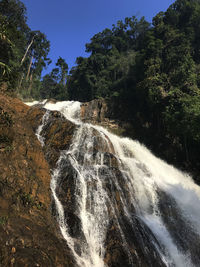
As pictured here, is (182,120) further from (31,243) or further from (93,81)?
(93,81)

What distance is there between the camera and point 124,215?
9070 mm

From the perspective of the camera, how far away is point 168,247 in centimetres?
857

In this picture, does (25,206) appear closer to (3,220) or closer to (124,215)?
(3,220)

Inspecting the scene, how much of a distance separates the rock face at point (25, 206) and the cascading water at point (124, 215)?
0.84m

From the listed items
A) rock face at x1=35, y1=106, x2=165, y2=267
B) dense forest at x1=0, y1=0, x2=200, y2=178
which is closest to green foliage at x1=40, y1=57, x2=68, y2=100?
dense forest at x1=0, y1=0, x2=200, y2=178

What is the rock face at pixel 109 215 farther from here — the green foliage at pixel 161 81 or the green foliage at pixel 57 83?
the green foliage at pixel 57 83

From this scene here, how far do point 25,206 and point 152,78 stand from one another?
24.0 m

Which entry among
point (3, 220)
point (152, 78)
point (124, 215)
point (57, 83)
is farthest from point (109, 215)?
point (57, 83)

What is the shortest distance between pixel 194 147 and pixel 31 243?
71.9 ft

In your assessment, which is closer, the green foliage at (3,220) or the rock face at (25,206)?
the rock face at (25,206)

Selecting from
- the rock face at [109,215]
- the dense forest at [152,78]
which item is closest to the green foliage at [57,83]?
the dense forest at [152,78]

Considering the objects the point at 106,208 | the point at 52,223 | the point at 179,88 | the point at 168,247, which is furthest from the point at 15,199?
the point at 179,88

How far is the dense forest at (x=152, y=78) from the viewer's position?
21219 mm

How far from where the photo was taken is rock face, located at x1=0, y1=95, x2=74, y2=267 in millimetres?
4895
